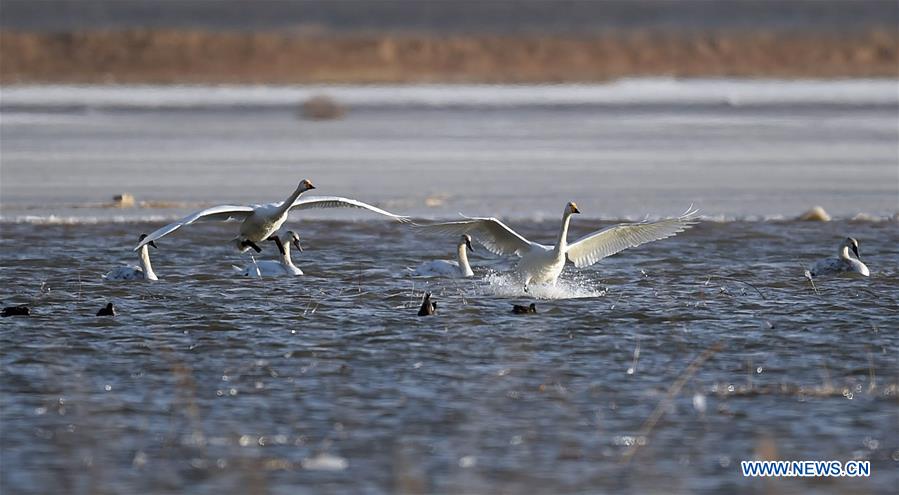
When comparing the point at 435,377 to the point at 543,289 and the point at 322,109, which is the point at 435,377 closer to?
the point at 543,289

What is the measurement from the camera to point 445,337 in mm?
10836

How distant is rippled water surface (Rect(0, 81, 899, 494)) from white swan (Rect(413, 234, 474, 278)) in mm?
201

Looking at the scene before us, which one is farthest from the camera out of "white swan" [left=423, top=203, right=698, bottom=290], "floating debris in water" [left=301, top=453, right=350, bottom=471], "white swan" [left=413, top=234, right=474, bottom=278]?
"white swan" [left=413, top=234, right=474, bottom=278]

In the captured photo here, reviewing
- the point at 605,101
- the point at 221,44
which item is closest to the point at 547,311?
the point at 605,101

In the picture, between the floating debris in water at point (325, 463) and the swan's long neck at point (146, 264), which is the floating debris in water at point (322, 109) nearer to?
the swan's long neck at point (146, 264)

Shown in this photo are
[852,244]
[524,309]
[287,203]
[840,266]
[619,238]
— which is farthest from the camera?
[852,244]

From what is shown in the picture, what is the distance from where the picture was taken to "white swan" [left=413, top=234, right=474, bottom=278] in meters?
13.6

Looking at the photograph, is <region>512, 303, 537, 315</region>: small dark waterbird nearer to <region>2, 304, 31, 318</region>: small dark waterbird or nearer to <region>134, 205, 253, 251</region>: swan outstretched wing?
<region>134, 205, 253, 251</region>: swan outstretched wing

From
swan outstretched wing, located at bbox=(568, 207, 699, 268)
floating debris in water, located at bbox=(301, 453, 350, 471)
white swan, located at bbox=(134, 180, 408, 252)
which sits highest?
white swan, located at bbox=(134, 180, 408, 252)

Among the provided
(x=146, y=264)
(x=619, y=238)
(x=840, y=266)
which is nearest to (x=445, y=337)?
(x=619, y=238)

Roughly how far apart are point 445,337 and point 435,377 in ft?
4.14

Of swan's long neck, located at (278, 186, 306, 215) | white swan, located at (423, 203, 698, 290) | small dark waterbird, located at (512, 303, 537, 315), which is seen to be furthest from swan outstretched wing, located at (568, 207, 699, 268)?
swan's long neck, located at (278, 186, 306, 215)

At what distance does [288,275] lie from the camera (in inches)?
536

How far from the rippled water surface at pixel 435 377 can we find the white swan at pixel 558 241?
275mm
